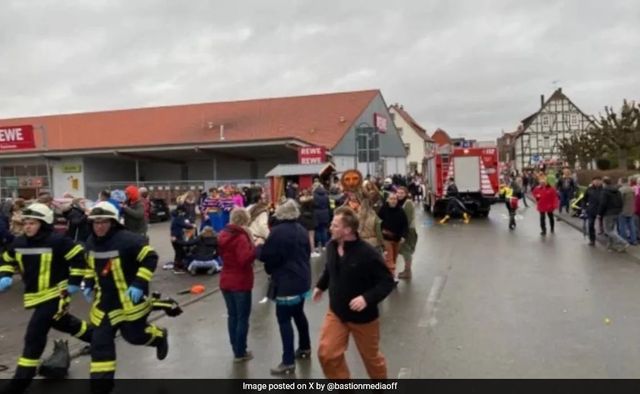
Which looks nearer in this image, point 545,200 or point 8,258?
point 8,258

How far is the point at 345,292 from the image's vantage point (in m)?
4.69

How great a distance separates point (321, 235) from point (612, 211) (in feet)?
22.1

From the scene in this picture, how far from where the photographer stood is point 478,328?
280 inches

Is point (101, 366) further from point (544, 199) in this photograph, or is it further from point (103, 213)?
point (544, 199)

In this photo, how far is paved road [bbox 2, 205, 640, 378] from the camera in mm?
5781

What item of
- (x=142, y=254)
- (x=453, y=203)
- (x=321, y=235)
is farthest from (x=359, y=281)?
(x=453, y=203)

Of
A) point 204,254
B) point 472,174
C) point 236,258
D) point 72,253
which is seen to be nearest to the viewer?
point 72,253

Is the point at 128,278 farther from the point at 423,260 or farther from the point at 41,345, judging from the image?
the point at 423,260

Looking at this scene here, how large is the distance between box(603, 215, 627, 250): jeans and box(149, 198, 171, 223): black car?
Answer: 59.0 feet

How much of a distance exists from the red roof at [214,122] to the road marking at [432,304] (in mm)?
28219

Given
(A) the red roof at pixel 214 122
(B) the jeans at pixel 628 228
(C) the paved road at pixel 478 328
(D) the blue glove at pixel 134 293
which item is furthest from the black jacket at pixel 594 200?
(A) the red roof at pixel 214 122

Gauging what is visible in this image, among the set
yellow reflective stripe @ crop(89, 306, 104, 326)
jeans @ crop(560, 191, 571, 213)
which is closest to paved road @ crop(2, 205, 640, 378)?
yellow reflective stripe @ crop(89, 306, 104, 326)

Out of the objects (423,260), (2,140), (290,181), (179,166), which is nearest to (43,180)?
(179,166)

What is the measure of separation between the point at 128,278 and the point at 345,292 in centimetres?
186
